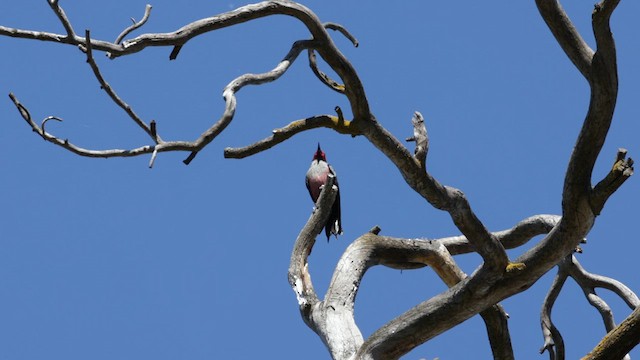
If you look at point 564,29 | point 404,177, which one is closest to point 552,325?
point 404,177

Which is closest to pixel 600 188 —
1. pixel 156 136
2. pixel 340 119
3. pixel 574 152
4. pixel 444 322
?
pixel 574 152

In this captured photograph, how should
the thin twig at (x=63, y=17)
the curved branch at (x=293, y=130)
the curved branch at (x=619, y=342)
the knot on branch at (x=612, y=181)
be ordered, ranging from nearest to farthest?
the curved branch at (x=619, y=342)
the thin twig at (x=63, y=17)
the knot on branch at (x=612, y=181)
the curved branch at (x=293, y=130)

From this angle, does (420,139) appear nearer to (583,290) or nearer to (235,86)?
(235,86)

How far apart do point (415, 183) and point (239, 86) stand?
933 mm

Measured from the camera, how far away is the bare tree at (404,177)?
4414mm

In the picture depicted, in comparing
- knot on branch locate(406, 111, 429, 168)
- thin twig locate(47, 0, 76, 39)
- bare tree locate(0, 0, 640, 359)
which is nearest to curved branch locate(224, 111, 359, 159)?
bare tree locate(0, 0, 640, 359)

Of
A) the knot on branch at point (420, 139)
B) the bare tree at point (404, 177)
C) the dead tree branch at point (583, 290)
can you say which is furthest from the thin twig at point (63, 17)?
the dead tree branch at point (583, 290)

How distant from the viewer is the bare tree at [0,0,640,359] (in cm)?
441

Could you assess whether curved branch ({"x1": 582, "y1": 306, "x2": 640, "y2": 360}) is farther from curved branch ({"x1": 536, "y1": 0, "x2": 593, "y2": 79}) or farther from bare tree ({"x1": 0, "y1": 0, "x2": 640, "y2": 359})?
curved branch ({"x1": 536, "y1": 0, "x2": 593, "y2": 79})

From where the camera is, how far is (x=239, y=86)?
182 inches

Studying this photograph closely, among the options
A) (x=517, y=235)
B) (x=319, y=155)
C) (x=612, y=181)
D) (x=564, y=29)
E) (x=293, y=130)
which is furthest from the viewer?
(x=319, y=155)

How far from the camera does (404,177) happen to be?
4.94m

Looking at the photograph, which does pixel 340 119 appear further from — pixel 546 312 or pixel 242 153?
pixel 546 312

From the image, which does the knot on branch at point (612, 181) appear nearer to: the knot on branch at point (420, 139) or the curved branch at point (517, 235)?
the knot on branch at point (420, 139)
